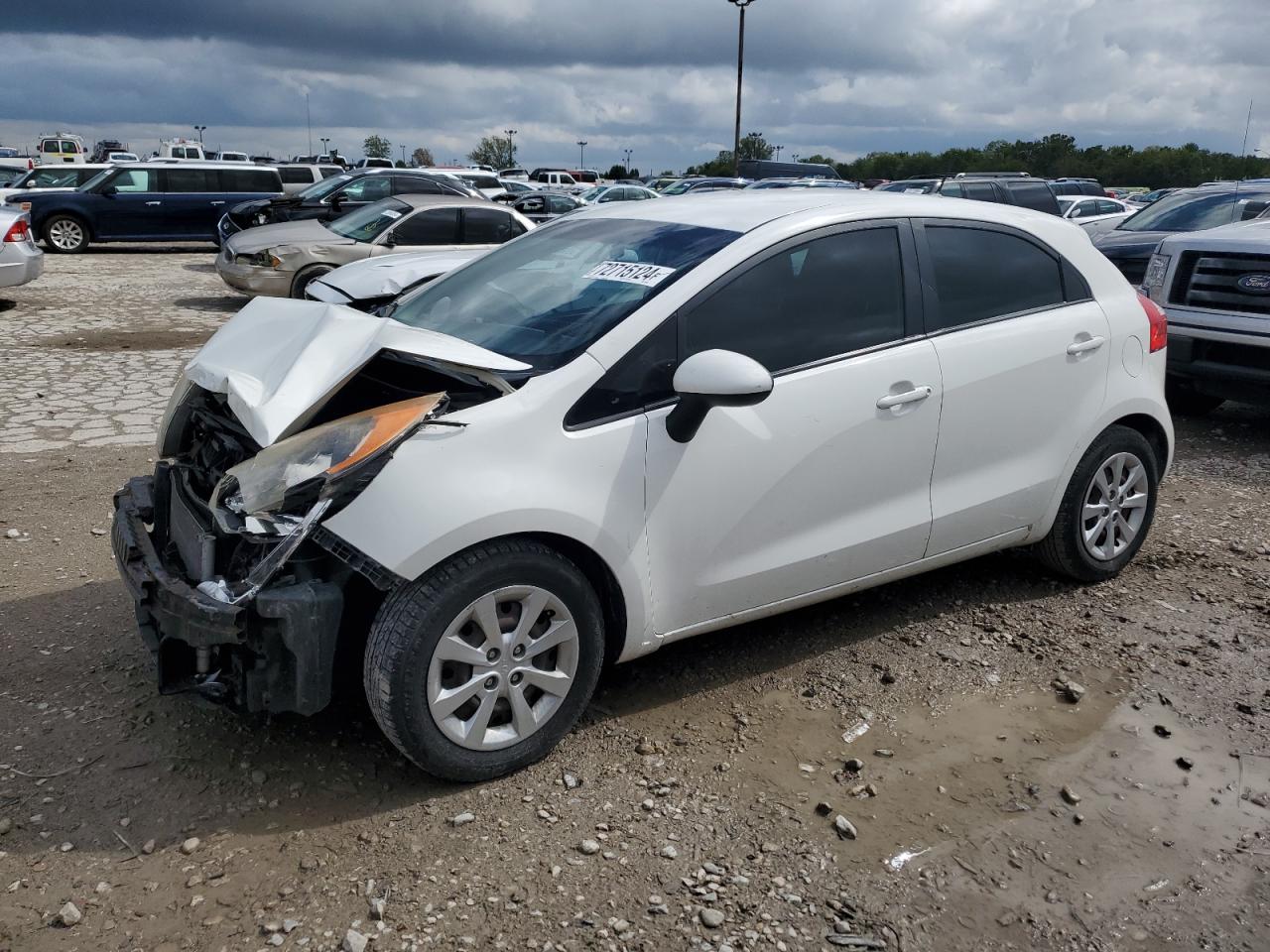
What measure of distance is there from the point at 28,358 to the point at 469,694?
813cm

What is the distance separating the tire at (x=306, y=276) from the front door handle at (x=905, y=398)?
31.0 feet

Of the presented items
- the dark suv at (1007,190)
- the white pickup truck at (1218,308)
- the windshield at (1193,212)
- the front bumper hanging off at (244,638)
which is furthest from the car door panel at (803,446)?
the dark suv at (1007,190)

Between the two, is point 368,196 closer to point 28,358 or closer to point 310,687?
point 28,358

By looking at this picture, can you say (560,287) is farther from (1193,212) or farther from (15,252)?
(15,252)

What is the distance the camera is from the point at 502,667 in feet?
10.3

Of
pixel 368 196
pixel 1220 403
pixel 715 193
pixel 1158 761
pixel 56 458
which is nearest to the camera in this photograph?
pixel 1158 761

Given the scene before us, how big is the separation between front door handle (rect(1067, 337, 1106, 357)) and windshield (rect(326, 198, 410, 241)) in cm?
926

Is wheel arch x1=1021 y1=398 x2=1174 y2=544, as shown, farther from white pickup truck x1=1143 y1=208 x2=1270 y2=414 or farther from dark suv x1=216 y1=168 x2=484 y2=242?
dark suv x1=216 y1=168 x2=484 y2=242

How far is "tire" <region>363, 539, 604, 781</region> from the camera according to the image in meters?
2.96

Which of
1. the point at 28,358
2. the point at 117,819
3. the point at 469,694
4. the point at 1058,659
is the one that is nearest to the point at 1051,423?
the point at 1058,659

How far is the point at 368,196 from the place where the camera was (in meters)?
17.5

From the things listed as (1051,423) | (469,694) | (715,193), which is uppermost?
(715,193)

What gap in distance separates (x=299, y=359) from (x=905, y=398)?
2046 mm

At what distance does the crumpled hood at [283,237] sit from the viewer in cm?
1224
